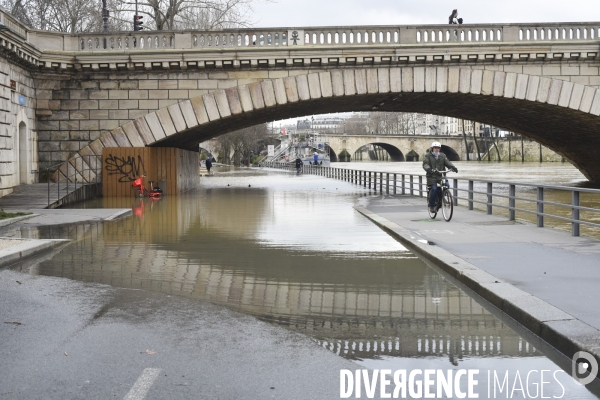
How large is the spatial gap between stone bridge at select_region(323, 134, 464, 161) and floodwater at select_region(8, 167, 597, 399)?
116990 mm

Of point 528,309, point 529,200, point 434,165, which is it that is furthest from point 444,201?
point 528,309

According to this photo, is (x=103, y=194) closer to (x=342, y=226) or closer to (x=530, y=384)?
(x=342, y=226)

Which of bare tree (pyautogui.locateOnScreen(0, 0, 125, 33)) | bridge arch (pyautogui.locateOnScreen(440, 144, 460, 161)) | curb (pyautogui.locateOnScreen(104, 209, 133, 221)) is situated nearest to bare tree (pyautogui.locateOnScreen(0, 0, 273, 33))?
bare tree (pyautogui.locateOnScreen(0, 0, 125, 33))

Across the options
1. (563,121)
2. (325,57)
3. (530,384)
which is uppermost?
(325,57)

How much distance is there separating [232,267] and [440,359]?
5455mm

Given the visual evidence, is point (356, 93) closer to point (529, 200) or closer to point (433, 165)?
point (433, 165)

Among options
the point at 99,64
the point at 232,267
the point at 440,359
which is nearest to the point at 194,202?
the point at 99,64

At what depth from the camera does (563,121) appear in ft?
121

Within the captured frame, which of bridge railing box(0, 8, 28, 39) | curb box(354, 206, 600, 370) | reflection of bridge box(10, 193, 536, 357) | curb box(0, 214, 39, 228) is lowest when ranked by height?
reflection of bridge box(10, 193, 536, 357)

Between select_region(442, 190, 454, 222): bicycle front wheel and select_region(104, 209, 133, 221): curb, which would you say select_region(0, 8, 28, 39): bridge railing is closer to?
select_region(104, 209, 133, 221): curb

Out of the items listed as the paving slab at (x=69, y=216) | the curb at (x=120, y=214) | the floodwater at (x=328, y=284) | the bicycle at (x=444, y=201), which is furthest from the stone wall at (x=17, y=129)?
the bicycle at (x=444, y=201)

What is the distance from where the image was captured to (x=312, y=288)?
9.38 meters

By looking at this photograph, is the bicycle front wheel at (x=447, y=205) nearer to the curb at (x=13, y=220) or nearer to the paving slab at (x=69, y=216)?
the paving slab at (x=69, y=216)

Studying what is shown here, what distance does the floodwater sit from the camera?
6.30 meters
